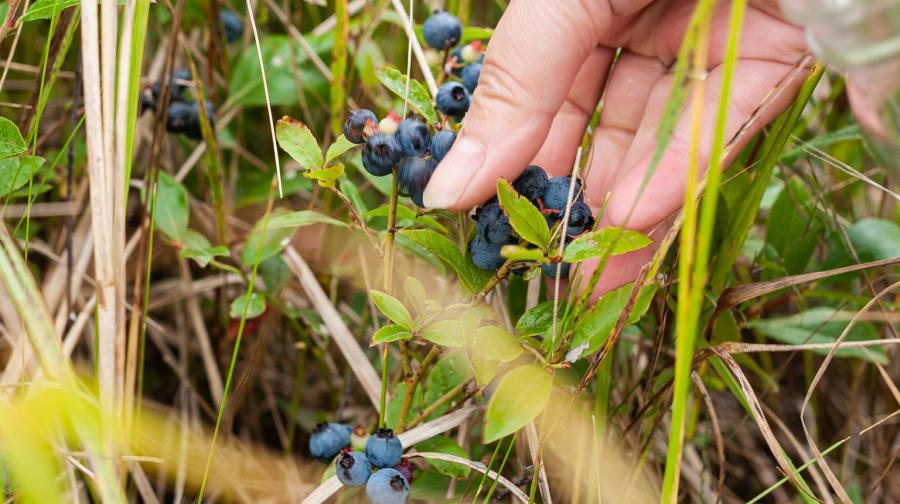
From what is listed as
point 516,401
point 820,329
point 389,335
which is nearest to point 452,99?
point 389,335

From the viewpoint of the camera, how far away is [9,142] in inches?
44.1

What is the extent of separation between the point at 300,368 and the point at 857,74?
1.21m

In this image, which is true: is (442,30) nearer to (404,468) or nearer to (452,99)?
(452,99)

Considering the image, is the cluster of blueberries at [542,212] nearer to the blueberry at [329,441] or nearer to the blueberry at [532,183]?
the blueberry at [532,183]

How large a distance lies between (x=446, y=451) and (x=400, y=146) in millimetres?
492

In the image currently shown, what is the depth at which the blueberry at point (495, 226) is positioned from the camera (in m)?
1.02

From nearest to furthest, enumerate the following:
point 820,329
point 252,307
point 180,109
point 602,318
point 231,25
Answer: point 602,318, point 252,307, point 820,329, point 180,109, point 231,25

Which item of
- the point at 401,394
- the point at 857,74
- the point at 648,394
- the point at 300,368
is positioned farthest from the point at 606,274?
the point at 300,368

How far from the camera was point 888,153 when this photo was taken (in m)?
0.95

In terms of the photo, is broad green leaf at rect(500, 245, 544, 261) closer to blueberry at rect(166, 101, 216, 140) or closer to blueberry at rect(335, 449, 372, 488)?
blueberry at rect(335, 449, 372, 488)

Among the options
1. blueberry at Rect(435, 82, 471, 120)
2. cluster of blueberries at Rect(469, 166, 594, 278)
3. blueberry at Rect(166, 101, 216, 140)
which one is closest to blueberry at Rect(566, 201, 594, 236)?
cluster of blueberries at Rect(469, 166, 594, 278)

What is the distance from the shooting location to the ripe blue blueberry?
107 cm

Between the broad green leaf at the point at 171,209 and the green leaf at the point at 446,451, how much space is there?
64 centimetres

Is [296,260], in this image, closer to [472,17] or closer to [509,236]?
[509,236]
